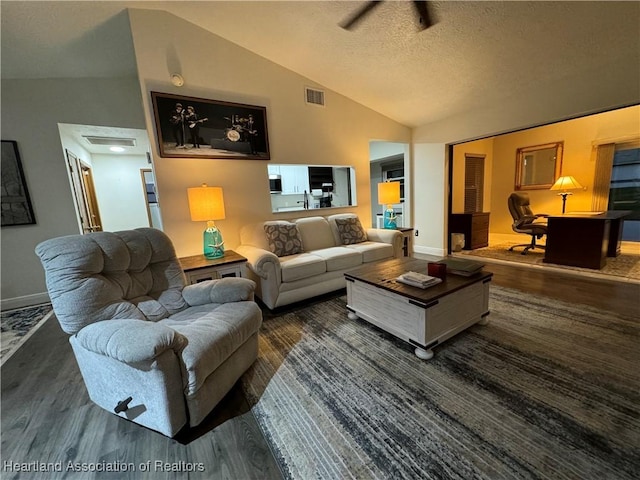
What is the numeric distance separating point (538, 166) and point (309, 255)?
19.0 feet

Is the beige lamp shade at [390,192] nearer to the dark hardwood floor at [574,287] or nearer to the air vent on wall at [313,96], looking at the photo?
the air vent on wall at [313,96]

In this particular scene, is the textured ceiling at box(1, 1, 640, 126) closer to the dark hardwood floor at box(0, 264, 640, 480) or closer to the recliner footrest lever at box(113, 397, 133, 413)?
the dark hardwood floor at box(0, 264, 640, 480)

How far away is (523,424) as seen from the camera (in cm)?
128

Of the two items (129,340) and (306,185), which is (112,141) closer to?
(306,185)

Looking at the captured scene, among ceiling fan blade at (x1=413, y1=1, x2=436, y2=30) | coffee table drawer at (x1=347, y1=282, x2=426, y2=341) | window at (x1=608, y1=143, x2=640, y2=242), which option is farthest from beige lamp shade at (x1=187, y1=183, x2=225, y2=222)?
window at (x1=608, y1=143, x2=640, y2=242)

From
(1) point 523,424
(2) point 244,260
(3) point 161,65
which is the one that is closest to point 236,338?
(2) point 244,260

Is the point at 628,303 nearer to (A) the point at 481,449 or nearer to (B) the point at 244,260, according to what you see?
(A) the point at 481,449

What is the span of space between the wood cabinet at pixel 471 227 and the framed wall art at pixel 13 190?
20.6 feet

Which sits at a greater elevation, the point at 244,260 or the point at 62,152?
the point at 62,152

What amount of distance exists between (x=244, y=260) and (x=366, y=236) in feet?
6.21

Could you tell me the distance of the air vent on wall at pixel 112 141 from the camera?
380cm

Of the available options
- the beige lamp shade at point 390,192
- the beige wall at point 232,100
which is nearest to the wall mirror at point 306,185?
the beige lamp shade at point 390,192

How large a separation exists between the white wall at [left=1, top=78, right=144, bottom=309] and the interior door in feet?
0.52

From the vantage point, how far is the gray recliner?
1.22m
